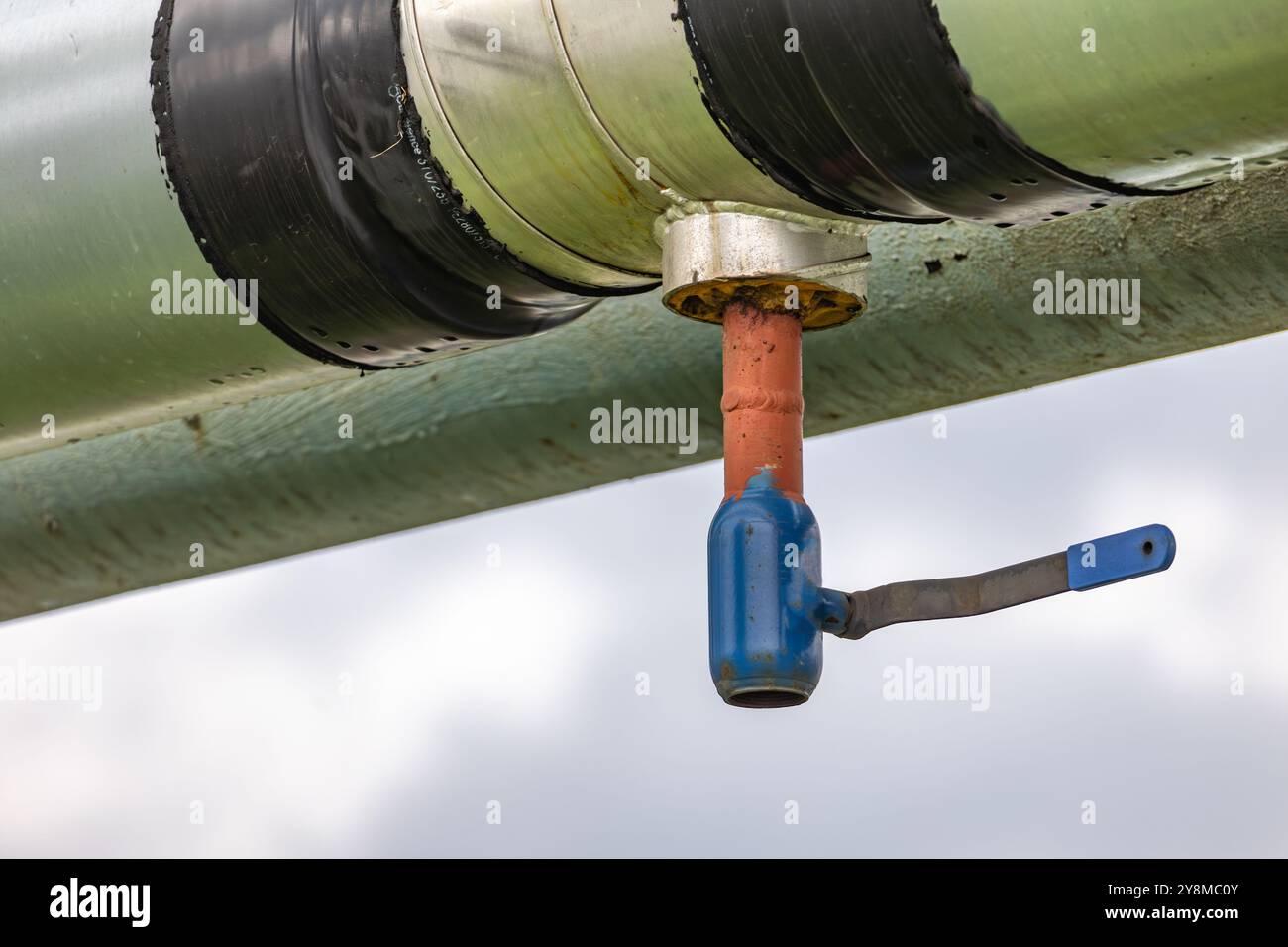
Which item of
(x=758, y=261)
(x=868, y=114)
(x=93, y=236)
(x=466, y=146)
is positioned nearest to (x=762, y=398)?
(x=758, y=261)

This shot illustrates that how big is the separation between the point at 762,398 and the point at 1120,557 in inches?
26.2

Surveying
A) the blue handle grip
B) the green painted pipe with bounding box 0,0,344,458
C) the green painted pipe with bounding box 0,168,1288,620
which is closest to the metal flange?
the blue handle grip

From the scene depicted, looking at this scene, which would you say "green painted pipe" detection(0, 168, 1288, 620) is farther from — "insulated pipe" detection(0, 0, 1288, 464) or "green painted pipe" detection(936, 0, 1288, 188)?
"green painted pipe" detection(936, 0, 1288, 188)

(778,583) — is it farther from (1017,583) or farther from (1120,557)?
(1120,557)

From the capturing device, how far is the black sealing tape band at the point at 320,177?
4.08 meters

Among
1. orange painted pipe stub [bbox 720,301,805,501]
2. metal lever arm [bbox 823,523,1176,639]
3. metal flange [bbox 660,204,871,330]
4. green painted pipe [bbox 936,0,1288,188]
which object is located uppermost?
green painted pipe [bbox 936,0,1288,188]

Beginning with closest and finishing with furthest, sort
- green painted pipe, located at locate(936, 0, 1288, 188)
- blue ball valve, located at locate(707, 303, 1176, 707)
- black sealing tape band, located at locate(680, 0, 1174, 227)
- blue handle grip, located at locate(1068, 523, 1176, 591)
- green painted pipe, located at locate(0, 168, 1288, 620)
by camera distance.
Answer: green painted pipe, located at locate(936, 0, 1288, 188) < blue handle grip, located at locate(1068, 523, 1176, 591) < black sealing tape band, located at locate(680, 0, 1174, 227) < blue ball valve, located at locate(707, 303, 1176, 707) < green painted pipe, located at locate(0, 168, 1288, 620)

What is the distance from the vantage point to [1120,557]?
11.5ft

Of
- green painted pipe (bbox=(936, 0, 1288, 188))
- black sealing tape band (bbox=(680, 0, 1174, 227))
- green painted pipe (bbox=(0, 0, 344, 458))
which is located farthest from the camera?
green painted pipe (bbox=(0, 0, 344, 458))

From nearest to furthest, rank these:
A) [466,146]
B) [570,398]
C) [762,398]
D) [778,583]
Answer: [778,583]
[762,398]
[466,146]
[570,398]

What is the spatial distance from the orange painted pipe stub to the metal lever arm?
0.22 meters

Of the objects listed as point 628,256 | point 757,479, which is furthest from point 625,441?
point 757,479

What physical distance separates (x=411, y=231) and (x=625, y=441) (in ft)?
5.30

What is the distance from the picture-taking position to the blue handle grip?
346 cm
